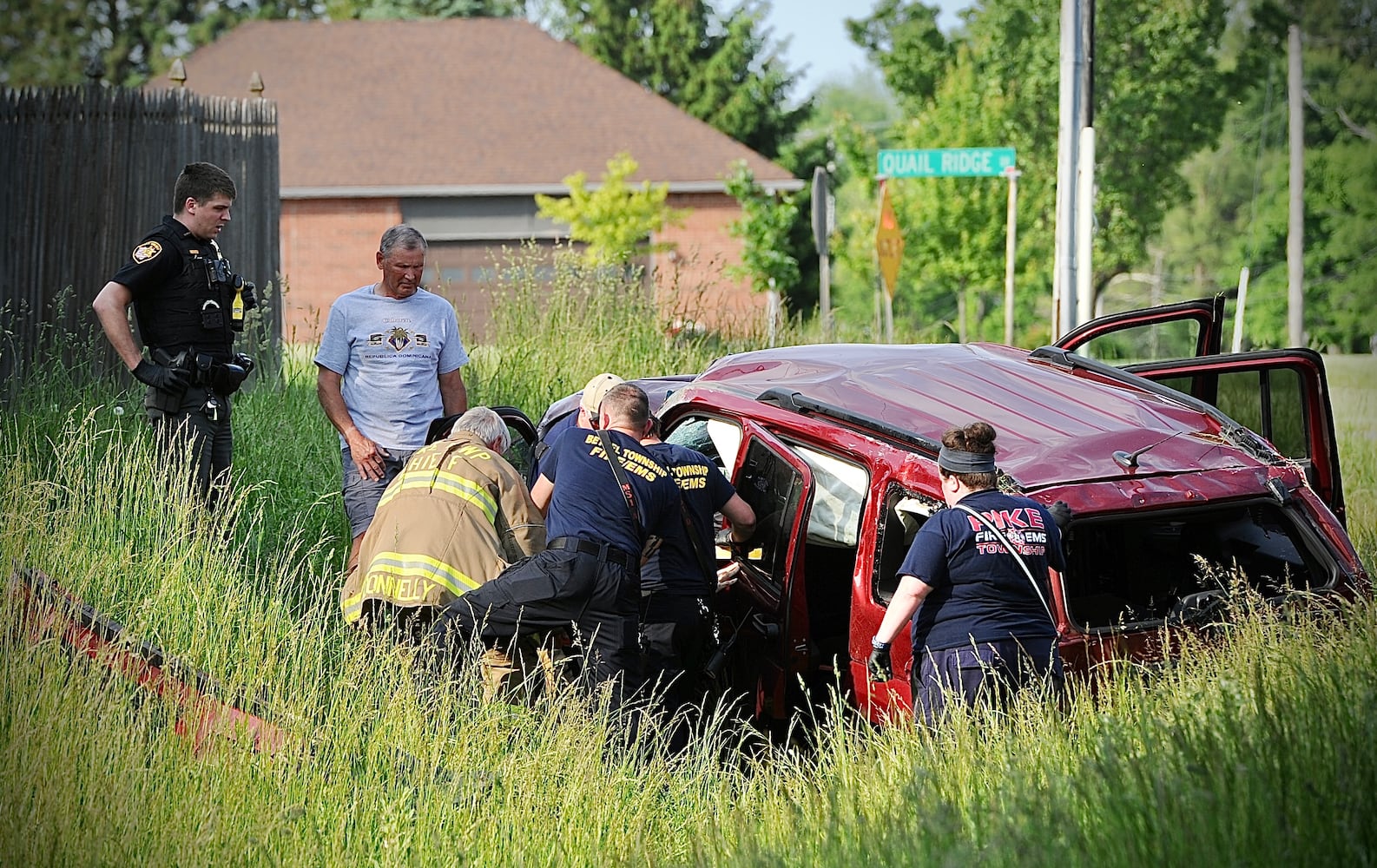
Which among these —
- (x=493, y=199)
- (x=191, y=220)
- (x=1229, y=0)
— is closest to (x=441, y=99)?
(x=493, y=199)

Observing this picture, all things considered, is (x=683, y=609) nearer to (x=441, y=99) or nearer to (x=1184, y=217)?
(x=441, y=99)

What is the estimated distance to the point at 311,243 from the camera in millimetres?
33844

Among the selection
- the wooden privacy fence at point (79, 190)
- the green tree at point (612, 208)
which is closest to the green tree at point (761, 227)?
the green tree at point (612, 208)

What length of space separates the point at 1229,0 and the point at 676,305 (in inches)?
1419

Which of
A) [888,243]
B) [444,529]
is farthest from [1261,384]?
[888,243]

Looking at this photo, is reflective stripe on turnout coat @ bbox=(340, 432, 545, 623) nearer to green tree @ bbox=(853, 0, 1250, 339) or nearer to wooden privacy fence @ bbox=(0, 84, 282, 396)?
wooden privacy fence @ bbox=(0, 84, 282, 396)

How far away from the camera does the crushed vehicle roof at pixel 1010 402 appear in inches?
200

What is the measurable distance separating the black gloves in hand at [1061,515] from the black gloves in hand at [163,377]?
3.98 m

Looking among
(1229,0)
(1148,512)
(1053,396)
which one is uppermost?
(1229,0)

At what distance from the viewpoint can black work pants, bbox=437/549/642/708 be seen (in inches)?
224

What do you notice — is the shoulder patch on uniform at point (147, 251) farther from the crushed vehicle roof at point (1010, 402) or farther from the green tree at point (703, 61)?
the green tree at point (703, 61)

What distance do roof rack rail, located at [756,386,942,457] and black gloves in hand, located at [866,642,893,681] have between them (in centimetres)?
70

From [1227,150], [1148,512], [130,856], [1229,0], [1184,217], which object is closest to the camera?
[130,856]

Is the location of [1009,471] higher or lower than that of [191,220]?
lower
